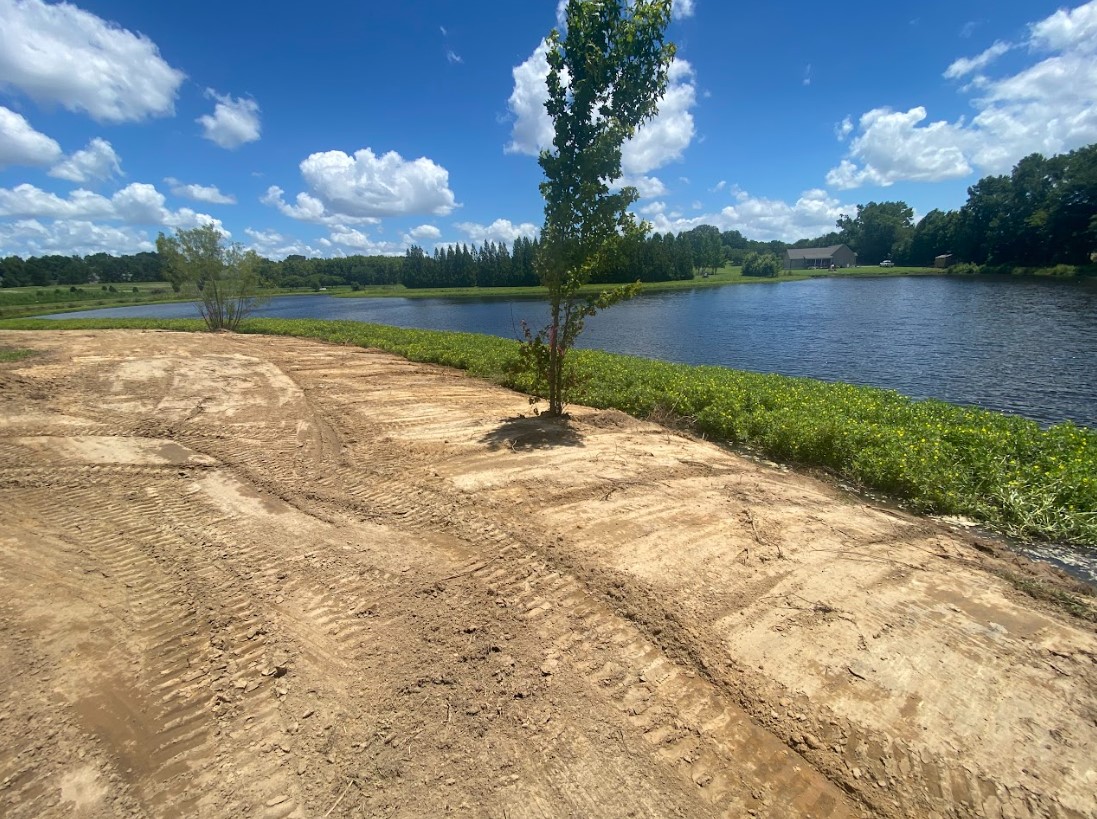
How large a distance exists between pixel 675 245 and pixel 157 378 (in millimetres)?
106070

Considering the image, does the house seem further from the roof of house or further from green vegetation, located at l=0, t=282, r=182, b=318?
green vegetation, located at l=0, t=282, r=182, b=318

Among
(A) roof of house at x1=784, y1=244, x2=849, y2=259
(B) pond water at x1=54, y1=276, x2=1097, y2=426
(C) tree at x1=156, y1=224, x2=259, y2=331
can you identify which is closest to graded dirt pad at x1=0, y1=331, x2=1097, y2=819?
(B) pond water at x1=54, y1=276, x2=1097, y2=426

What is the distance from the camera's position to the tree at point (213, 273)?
28.7 meters

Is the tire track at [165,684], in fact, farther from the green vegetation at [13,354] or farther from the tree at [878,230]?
the tree at [878,230]

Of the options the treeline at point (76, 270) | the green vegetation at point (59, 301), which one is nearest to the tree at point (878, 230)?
→ the green vegetation at point (59, 301)

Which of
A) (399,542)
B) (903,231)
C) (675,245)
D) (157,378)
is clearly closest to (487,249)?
(675,245)

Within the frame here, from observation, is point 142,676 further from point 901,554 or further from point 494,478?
point 901,554

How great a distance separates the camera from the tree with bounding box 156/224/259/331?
28.7 meters

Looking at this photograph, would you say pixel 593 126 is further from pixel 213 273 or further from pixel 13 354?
pixel 213 273

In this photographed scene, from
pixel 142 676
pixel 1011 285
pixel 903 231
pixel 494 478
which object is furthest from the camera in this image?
pixel 903 231

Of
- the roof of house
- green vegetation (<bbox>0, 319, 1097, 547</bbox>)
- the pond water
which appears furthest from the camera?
the roof of house

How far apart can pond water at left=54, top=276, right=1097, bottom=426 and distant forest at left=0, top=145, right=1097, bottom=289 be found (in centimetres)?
746

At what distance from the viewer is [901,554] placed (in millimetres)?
5531

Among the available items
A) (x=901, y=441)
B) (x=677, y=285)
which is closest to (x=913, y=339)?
(x=901, y=441)
